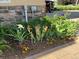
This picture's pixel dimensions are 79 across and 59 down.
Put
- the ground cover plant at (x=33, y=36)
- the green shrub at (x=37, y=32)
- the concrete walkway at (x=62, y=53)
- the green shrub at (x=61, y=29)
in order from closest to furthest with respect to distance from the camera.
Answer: the concrete walkway at (x=62, y=53) → the ground cover plant at (x=33, y=36) → the green shrub at (x=37, y=32) → the green shrub at (x=61, y=29)

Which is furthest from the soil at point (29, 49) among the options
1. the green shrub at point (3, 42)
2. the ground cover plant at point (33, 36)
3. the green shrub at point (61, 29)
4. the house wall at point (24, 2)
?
the house wall at point (24, 2)

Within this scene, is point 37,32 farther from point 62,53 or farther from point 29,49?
point 62,53

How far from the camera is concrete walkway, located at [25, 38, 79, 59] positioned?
5445 millimetres

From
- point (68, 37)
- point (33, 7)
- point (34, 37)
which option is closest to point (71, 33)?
point (68, 37)

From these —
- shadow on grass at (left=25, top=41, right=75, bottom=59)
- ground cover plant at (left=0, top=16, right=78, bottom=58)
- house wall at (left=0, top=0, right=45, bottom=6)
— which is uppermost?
house wall at (left=0, top=0, right=45, bottom=6)

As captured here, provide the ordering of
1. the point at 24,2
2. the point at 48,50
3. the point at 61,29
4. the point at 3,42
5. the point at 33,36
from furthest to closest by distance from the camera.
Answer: the point at 24,2 → the point at 61,29 → the point at 33,36 → the point at 48,50 → the point at 3,42

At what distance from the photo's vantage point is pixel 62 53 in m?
5.71

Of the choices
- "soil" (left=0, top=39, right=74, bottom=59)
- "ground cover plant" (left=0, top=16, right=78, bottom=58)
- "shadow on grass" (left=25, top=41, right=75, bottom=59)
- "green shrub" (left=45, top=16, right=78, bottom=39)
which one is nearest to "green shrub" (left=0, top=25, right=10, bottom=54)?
"ground cover plant" (left=0, top=16, right=78, bottom=58)

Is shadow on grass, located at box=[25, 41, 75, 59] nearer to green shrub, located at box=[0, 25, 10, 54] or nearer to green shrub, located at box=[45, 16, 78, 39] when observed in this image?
green shrub, located at box=[45, 16, 78, 39]

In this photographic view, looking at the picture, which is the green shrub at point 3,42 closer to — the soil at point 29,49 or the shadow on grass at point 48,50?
the soil at point 29,49

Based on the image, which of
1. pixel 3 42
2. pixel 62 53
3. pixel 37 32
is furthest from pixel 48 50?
pixel 3 42

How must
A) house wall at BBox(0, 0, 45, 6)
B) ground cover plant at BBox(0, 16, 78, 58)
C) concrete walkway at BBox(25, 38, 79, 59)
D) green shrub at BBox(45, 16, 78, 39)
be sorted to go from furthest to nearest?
→ 1. house wall at BBox(0, 0, 45, 6)
2. green shrub at BBox(45, 16, 78, 39)
3. ground cover plant at BBox(0, 16, 78, 58)
4. concrete walkway at BBox(25, 38, 79, 59)

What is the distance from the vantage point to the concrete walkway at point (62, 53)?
545 centimetres

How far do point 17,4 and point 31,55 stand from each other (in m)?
3.90
